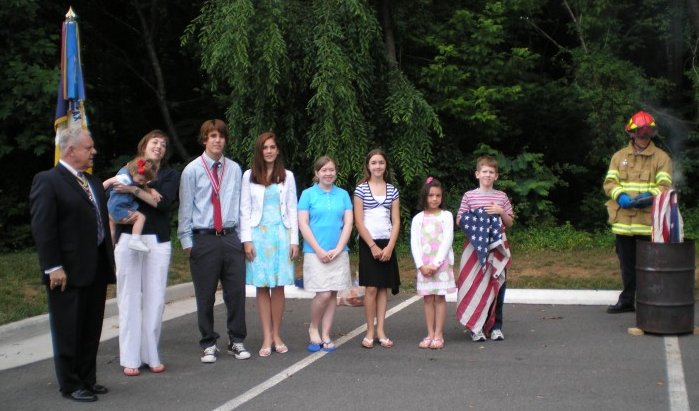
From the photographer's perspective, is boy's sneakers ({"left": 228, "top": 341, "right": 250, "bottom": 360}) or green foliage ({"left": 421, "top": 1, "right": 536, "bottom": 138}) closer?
boy's sneakers ({"left": 228, "top": 341, "right": 250, "bottom": 360})

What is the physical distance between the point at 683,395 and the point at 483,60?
12.0 m

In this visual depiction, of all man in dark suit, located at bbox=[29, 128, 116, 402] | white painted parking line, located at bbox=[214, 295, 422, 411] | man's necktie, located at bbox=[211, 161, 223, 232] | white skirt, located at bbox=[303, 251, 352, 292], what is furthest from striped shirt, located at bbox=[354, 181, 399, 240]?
man in dark suit, located at bbox=[29, 128, 116, 402]

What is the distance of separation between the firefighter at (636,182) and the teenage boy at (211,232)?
3998mm

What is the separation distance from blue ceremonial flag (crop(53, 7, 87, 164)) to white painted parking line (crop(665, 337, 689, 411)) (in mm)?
6105

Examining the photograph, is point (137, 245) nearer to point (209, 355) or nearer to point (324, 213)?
point (209, 355)

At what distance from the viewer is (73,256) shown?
234 inches

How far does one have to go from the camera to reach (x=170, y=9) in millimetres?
20547

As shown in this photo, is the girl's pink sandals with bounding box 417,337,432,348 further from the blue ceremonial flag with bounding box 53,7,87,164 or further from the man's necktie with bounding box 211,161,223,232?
the blue ceremonial flag with bounding box 53,7,87,164

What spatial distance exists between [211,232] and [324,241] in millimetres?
1025

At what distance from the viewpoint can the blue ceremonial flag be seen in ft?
28.8

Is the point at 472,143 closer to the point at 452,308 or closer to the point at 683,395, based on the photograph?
the point at 452,308

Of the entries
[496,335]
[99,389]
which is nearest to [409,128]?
[496,335]

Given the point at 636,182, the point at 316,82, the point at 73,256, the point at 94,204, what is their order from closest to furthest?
the point at 73,256, the point at 94,204, the point at 636,182, the point at 316,82

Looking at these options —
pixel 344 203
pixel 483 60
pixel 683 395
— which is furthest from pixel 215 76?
pixel 683 395
